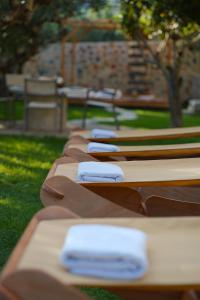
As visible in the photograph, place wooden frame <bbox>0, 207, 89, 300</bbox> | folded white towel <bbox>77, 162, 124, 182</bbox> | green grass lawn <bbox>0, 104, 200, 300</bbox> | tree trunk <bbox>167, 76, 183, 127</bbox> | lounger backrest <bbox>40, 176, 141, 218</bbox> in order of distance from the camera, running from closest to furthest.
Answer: wooden frame <bbox>0, 207, 89, 300</bbox> < lounger backrest <bbox>40, 176, 141, 218</bbox> < folded white towel <bbox>77, 162, 124, 182</bbox> < green grass lawn <bbox>0, 104, 200, 300</bbox> < tree trunk <bbox>167, 76, 183, 127</bbox>

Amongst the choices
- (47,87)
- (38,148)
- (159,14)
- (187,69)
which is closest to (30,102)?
(47,87)

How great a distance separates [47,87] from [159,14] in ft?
8.67

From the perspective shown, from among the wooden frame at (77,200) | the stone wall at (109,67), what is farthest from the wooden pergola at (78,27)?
the wooden frame at (77,200)

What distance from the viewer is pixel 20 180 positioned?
5.61 meters

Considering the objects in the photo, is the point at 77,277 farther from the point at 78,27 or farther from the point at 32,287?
the point at 78,27

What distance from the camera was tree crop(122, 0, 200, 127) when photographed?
22.2ft

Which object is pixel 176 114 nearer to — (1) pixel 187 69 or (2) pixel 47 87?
(2) pixel 47 87

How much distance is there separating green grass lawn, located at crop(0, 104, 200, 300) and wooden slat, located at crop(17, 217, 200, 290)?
985 millimetres

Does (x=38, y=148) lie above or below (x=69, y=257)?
below

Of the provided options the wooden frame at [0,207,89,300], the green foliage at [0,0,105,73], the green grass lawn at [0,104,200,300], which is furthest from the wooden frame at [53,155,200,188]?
the green foliage at [0,0,105,73]

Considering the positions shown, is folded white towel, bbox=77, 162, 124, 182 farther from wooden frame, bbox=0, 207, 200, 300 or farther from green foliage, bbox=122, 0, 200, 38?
green foliage, bbox=122, 0, 200, 38

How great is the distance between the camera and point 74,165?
3396 millimetres

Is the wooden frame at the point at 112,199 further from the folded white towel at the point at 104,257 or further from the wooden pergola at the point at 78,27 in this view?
the wooden pergola at the point at 78,27

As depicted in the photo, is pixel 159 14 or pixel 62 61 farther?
pixel 62 61
